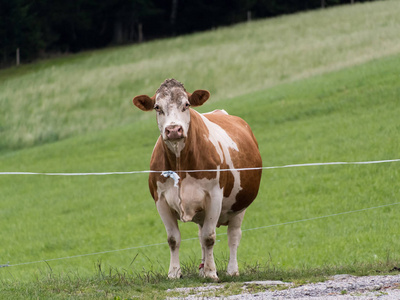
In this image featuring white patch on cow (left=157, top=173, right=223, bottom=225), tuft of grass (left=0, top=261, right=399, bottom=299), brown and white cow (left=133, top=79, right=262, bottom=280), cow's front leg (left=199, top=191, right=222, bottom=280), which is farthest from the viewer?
cow's front leg (left=199, top=191, right=222, bottom=280)

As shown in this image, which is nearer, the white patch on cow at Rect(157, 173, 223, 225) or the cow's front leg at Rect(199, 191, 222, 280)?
the white patch on cow at Rect(157, 173, 223, 225)

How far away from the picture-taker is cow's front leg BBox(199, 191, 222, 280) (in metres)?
9.00

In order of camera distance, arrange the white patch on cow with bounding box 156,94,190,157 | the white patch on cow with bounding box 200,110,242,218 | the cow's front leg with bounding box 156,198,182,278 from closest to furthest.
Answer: the white patch on cow with bounding box 156,94,190,157 → the cow's front leg with bounding box 156,198,182,278 → the white patch on cow with bounding box 200,110,242,218

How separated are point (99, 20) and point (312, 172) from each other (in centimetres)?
4980

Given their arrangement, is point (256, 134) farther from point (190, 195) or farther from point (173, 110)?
point (173, 110)

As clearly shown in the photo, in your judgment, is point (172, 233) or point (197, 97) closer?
point (197, 97)

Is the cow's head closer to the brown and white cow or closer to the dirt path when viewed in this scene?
the brown and white cow

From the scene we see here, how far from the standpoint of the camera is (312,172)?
22.6 m

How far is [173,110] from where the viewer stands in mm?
8523

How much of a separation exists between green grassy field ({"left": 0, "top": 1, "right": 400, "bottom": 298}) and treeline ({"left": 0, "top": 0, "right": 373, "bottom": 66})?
270 inches

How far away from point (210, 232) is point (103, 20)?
205 ft


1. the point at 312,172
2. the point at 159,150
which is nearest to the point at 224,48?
the point at 312,172

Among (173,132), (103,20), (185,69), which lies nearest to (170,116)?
(173,132)

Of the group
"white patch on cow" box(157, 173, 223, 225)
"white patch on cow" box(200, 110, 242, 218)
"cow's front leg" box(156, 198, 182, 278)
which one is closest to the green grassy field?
"cow's front leg" box(156, 198, 182, 278)
